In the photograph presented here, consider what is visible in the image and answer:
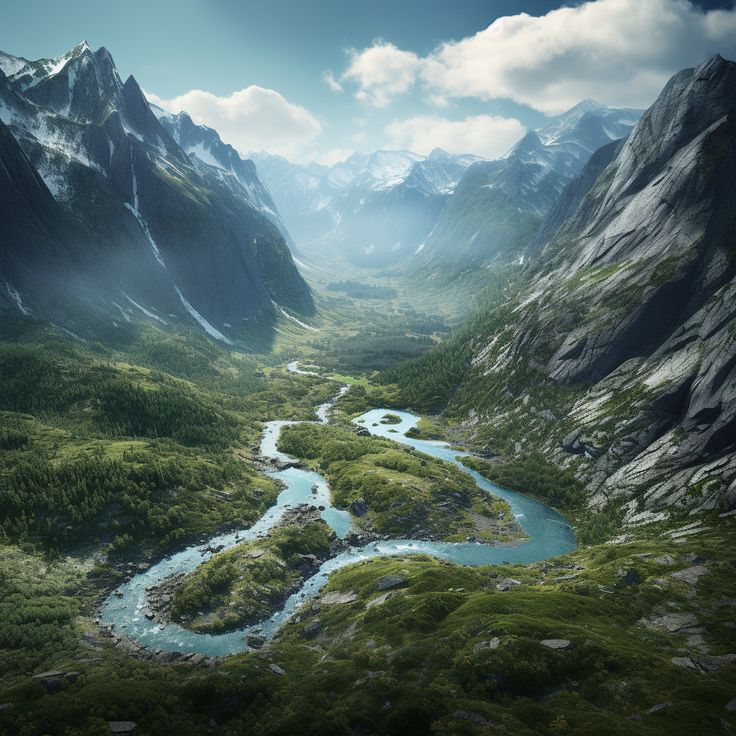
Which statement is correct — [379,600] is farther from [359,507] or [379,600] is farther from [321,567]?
[359,507]

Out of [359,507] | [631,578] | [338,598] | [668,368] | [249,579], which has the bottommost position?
[338,598]

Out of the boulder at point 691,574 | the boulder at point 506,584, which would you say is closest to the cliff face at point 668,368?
the boulder at point 691,574

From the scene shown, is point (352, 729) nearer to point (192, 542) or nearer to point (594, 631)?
Result: point (594, 631)

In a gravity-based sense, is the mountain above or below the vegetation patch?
above

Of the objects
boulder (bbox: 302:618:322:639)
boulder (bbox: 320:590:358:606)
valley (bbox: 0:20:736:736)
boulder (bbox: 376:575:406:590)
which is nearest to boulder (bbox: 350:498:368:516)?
valley (bbox: 0:20:736:736)

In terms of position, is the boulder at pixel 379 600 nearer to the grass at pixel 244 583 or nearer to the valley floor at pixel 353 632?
the valley floor at pixel 353 632

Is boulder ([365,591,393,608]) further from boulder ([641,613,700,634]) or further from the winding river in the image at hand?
boulder ([641,613,700,634])

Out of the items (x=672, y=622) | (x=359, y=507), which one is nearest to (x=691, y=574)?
(x=672, y=622)

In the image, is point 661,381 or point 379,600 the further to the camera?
point 661,381
